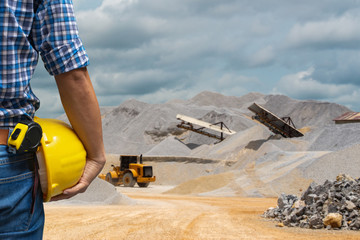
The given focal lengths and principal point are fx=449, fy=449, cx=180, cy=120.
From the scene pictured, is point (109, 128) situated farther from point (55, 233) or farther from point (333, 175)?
point (55, 233)

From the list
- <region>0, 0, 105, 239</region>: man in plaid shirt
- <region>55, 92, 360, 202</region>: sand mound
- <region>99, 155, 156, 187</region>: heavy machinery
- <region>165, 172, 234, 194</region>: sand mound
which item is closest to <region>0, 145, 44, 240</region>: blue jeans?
<region>0, 0, 105, 239</region>: man in plaid shirt

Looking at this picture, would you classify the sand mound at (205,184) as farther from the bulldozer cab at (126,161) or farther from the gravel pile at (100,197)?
the gravel pile at (100,197)

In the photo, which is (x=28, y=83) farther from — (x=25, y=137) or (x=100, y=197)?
(x=100, y=197)

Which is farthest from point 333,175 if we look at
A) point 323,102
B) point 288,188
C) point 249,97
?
point 249,97

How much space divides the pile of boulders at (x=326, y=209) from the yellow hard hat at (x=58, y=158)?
288 inches

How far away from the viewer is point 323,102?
56.5 meters

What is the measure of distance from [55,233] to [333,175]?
12.4 meters

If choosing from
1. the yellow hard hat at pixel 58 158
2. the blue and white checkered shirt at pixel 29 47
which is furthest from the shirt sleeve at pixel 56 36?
the yellow hard hat at pixel 58 158

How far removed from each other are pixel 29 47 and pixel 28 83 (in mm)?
126

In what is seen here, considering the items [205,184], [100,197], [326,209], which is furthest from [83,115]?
[205,184]

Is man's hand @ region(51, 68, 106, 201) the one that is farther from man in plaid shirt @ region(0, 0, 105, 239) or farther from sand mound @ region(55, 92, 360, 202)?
sand mound @ region(55, 92, 360, 202)

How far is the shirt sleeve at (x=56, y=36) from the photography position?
5.24 feet

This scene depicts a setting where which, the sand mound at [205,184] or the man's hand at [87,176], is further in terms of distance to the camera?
the sand mound at [205,184]

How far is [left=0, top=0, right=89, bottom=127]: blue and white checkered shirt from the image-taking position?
1.51 meters
